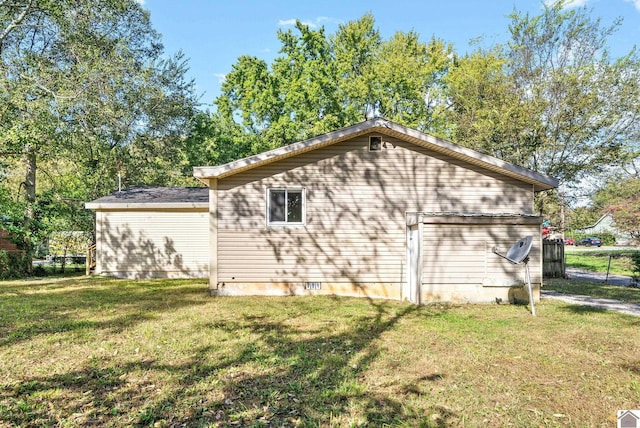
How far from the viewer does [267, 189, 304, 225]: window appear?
10.0 metres

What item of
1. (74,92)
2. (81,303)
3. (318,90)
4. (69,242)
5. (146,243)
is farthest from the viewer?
(318,90)

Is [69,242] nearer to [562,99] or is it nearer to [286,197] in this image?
[286,197]

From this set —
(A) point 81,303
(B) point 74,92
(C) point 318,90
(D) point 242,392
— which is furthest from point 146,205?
(C) point 318,90

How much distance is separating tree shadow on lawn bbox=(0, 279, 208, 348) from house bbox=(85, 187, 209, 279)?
1.23 meters

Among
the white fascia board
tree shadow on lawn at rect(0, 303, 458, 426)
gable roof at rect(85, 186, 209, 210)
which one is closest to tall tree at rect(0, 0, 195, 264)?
gable roof at rect(85, 186, 209, 210)

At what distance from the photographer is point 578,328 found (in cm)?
666

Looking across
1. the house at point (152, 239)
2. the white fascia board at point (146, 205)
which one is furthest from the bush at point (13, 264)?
the white fascia board at point (146, 205)

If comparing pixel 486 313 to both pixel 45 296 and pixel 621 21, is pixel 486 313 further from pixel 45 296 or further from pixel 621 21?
pixel 621 21

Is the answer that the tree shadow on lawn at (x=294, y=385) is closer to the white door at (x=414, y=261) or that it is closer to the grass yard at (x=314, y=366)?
the grass yard at (x=314, y=366)

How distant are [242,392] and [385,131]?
7605mm

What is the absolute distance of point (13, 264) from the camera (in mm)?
14500

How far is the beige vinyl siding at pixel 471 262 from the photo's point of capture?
9117mm

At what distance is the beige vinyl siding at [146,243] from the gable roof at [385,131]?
548cm

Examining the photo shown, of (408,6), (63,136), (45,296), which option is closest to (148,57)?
(63,136)
